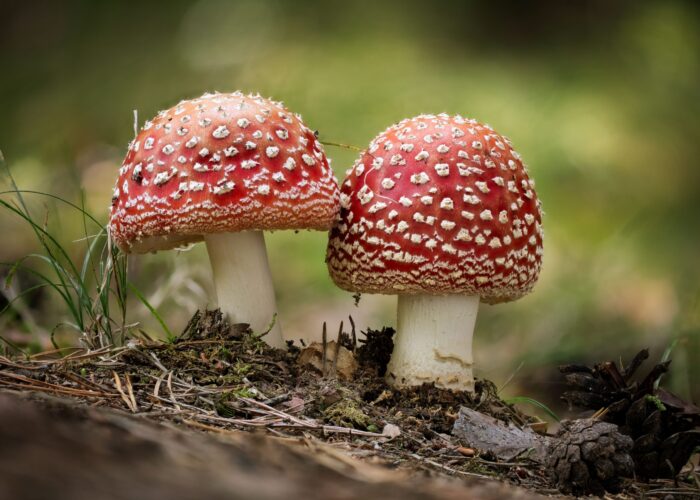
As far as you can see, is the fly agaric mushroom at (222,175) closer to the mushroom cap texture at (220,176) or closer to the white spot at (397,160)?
the mushroom cap texture at (220,176)

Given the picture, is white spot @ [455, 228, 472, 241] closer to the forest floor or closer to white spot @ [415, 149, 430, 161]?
white spot @ [415, 149, 430, 161]

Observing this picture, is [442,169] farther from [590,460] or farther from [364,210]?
[590,460]

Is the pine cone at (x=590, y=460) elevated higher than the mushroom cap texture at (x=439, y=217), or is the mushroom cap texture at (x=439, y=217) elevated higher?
the mushroom cap texture at (x=439, y=217)

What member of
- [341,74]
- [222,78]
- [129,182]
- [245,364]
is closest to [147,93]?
[222,78]

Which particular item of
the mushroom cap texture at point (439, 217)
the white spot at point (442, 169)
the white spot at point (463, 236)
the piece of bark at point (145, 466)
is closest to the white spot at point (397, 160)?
the mushroom cap texture at point (439, 217)

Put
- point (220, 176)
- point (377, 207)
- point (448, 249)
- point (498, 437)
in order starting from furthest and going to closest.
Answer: point (377, 207)
point (448, 249)
point (220, 176)
point (498, 437)

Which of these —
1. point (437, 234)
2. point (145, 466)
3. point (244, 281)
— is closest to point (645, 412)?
point (437, 234)

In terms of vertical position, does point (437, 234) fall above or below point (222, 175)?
below

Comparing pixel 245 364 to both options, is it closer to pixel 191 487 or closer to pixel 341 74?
pixel 191 487
